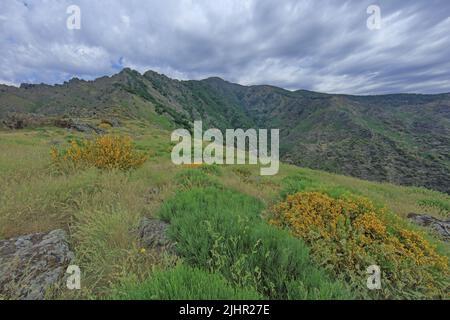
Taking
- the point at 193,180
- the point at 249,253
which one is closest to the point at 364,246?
the point at 249,253

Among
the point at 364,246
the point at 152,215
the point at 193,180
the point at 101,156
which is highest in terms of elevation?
the point at 101,156

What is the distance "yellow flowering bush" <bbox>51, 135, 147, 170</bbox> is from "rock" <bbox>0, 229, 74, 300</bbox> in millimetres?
3836

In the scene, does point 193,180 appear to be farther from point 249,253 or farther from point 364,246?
point 364,246

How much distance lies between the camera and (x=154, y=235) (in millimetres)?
3648

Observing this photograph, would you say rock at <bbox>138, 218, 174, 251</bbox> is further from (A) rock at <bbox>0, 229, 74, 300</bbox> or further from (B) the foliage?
(B) the foliage

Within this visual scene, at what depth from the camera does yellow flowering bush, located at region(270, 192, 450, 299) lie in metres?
3.07

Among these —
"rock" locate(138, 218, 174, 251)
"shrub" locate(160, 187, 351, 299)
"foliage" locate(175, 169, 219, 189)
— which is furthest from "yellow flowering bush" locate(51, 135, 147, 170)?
"shrub" locate(160, 187, 351, 299)

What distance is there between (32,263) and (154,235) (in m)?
1.46

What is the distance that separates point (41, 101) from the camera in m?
197

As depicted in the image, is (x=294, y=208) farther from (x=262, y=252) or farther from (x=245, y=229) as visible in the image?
(x=262, y=252)
